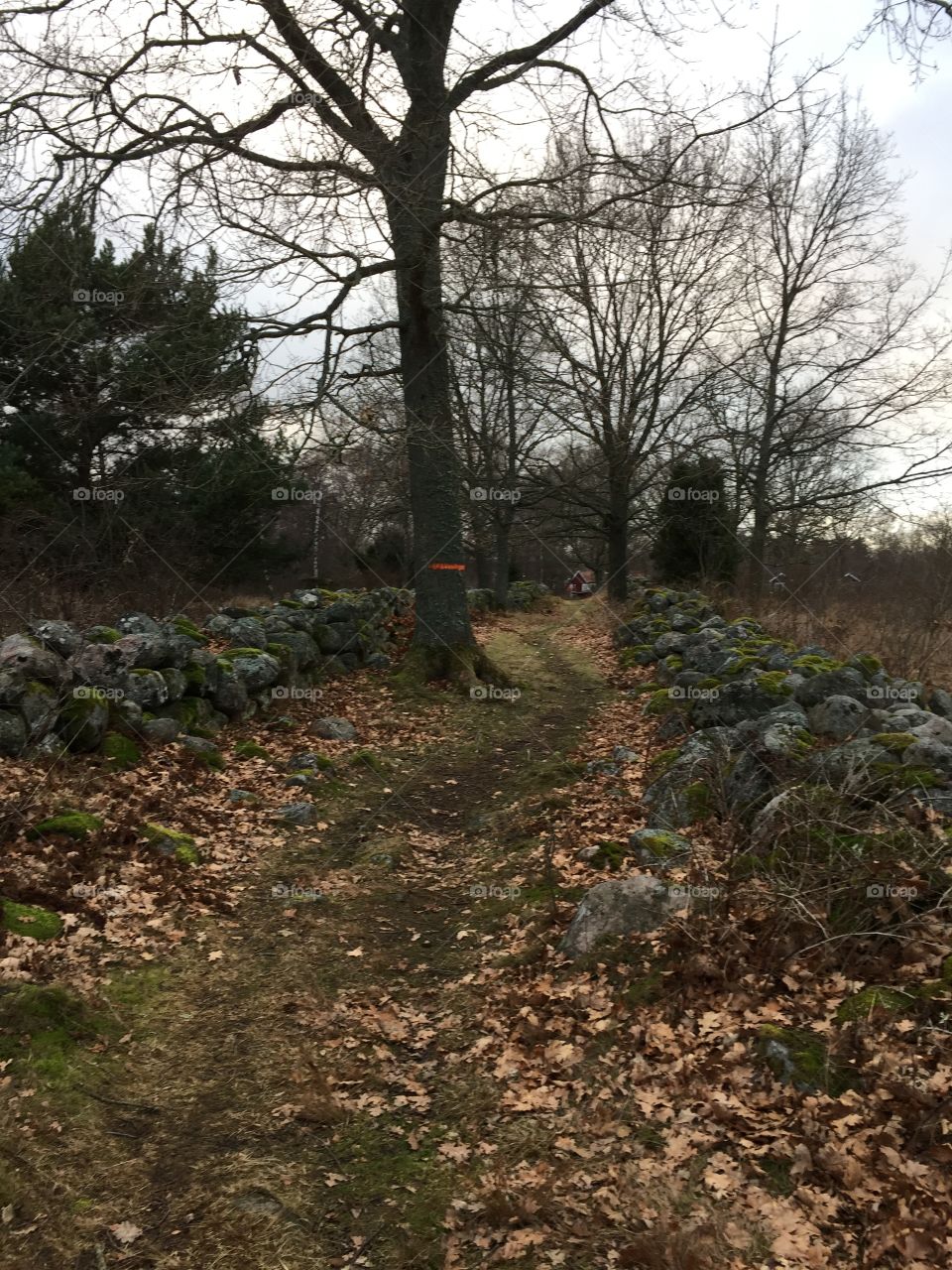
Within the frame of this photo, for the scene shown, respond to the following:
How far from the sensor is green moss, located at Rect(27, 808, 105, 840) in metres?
5.73

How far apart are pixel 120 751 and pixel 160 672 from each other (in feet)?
4.29

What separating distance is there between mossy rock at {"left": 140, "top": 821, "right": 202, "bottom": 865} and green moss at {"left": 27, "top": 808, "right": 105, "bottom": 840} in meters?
0.35

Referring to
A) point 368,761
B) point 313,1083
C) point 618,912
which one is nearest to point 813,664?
point 368,761

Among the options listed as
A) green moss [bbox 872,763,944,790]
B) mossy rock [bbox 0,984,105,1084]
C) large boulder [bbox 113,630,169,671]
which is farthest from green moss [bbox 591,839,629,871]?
large boulder [bbox 113,630,169,671]

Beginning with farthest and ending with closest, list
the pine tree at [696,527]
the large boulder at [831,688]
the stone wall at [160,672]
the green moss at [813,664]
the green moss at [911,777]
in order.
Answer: the pine tree at [696,527]
the green moss at [813,664]
the large boulder at [831,688]
the stone wall at [160,672]
the green moss at [911,777]

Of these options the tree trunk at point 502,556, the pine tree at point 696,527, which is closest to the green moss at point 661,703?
the pine tree at point 696,527

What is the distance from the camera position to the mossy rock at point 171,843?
616 cm

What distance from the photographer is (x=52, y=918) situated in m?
5.06

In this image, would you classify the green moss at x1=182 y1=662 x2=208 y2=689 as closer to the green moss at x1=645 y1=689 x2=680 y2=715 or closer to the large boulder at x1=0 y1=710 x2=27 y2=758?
the large boulder at x1=0 y1=710 x2=27 y2=758

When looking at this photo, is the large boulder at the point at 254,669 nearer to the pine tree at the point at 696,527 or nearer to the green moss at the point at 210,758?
the green moss at the point at 210,758

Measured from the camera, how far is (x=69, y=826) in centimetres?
581

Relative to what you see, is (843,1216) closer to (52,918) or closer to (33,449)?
(52,918)

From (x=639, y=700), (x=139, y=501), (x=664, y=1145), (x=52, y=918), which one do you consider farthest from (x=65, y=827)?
(x=139, y=501)

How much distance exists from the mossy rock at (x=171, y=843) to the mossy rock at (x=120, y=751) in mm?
969
